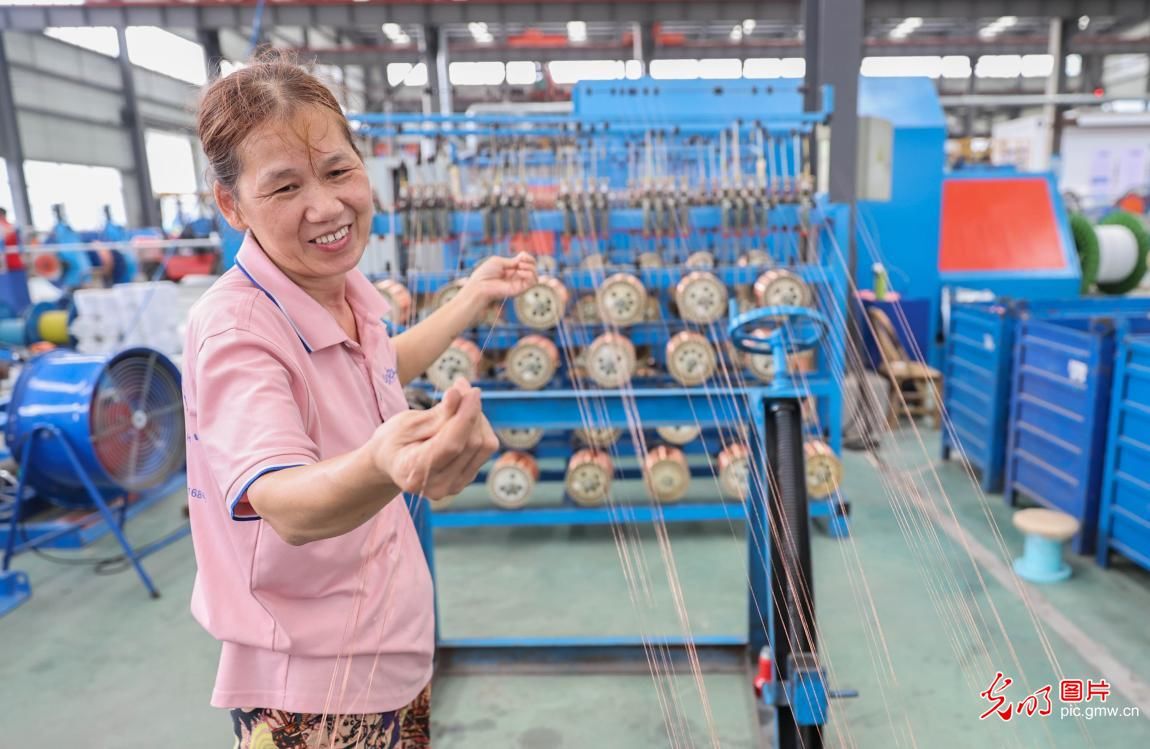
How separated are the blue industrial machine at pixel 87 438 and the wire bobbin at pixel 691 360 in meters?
2.70

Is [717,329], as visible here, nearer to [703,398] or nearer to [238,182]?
[703,398]

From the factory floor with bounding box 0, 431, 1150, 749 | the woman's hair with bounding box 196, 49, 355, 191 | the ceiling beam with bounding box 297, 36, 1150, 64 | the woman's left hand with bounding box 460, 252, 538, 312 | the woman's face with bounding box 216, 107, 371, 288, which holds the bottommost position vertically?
the factory floor with bounding box 0, 431, 1150, 749

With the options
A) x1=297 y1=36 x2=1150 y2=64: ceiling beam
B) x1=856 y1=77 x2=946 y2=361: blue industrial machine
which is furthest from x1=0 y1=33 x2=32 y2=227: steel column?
x1=856 y1=77 x2=946 y2=361: blue industrial machine

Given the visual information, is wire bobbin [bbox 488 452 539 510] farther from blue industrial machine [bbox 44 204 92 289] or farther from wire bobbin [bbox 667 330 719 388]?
blue industrial machine [bbox 44 204 92 289]

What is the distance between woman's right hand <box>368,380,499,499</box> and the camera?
602 millimetres

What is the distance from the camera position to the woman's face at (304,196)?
88 cm

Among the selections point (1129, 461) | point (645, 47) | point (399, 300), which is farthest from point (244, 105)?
point (645, 47)

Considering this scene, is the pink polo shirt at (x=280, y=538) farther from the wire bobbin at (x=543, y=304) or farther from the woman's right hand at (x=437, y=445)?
the wire bobbin at (x=543, y=304)

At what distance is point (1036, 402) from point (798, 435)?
252cm

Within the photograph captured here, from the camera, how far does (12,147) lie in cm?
1366

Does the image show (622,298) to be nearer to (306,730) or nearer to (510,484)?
(510,484)

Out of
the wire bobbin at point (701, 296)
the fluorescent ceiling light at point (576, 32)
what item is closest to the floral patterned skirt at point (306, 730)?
the wire bobbin at point (701, 296)

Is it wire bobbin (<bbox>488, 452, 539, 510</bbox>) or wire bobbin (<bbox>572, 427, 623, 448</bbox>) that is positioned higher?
wire bobbin (<bbox>572, 427, 623, 448</bbox>)

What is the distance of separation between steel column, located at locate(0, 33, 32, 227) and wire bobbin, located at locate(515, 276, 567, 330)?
45.6 ft
